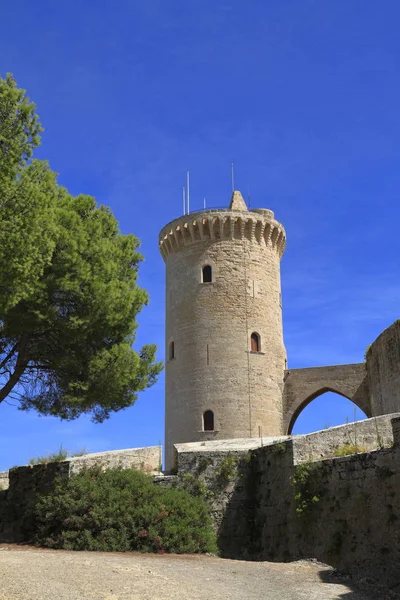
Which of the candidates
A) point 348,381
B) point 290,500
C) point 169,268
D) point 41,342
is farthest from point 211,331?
point 290,500

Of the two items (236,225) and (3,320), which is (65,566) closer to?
(3,320)

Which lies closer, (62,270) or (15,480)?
(62,270)

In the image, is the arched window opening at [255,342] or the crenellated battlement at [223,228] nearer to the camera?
the arched window opening at [255,342]

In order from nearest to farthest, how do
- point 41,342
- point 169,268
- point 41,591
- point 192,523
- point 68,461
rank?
point 41,591, point 192,523, point 68,461, point 41,342, point 169,268

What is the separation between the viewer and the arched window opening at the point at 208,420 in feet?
90.4

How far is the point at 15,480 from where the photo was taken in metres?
17.0

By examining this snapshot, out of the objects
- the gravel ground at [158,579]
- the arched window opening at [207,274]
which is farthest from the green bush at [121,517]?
the arched window opening at [207,274]

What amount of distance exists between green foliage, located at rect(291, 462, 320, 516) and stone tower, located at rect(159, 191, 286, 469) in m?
13.7

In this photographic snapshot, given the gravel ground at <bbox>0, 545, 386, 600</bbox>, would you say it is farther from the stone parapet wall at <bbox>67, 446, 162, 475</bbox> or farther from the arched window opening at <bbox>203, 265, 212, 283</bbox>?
the arched window opening at <bbox>203, 265, 212, 283</bbox>

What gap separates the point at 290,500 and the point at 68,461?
5046 mm

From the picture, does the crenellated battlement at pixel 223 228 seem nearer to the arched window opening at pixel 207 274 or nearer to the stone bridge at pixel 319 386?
the arched window opening at pixel 207 274

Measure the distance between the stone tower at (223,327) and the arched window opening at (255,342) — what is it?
42 millimetres

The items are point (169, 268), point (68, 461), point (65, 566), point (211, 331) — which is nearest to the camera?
point (65, 566)

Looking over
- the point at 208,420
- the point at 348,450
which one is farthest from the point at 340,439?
the point at 208,420
